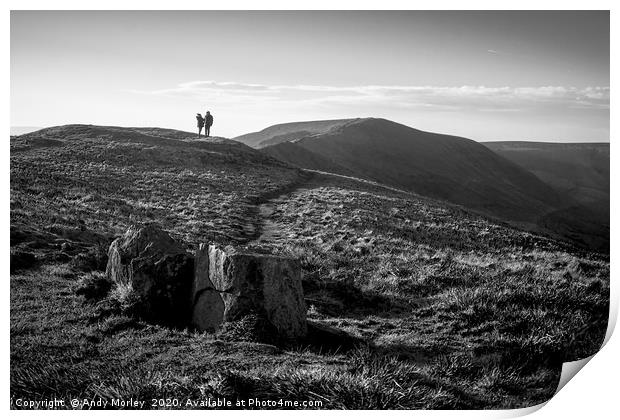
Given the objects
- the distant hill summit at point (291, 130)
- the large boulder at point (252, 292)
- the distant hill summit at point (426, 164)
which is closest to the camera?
the large boulder at point (252, 292)

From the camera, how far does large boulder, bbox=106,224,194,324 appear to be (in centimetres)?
821

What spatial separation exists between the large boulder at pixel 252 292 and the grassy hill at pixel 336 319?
33 cm

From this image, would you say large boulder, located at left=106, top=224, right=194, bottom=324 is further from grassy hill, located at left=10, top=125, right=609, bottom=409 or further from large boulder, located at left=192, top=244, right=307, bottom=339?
large boulder, located at left=192, top=244, right=307, bottom=339

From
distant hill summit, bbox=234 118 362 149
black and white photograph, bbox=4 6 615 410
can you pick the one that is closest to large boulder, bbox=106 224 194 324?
black and white photograph, bbox=4 6 615 410

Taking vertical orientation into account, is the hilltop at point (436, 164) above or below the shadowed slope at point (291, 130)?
below

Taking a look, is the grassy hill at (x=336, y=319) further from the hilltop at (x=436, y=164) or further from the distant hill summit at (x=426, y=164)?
the distant hill summit at (x=426, y=164)

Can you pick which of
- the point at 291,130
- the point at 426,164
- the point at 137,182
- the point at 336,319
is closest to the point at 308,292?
the point at 336,319

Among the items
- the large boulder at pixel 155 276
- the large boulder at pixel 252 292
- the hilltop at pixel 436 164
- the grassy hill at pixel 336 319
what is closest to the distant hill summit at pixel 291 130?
the hilltop at pixel 436 164

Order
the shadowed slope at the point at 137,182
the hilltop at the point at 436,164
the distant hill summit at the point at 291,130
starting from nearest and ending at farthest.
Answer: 1. the shadowed slope at the point at 137,182
2. the hilltop at the point at 436,164
3. the distant hill summit at the point at 291,130

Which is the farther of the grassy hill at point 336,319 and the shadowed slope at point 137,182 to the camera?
the shadowed slope at point 137,182

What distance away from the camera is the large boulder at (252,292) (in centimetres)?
757
